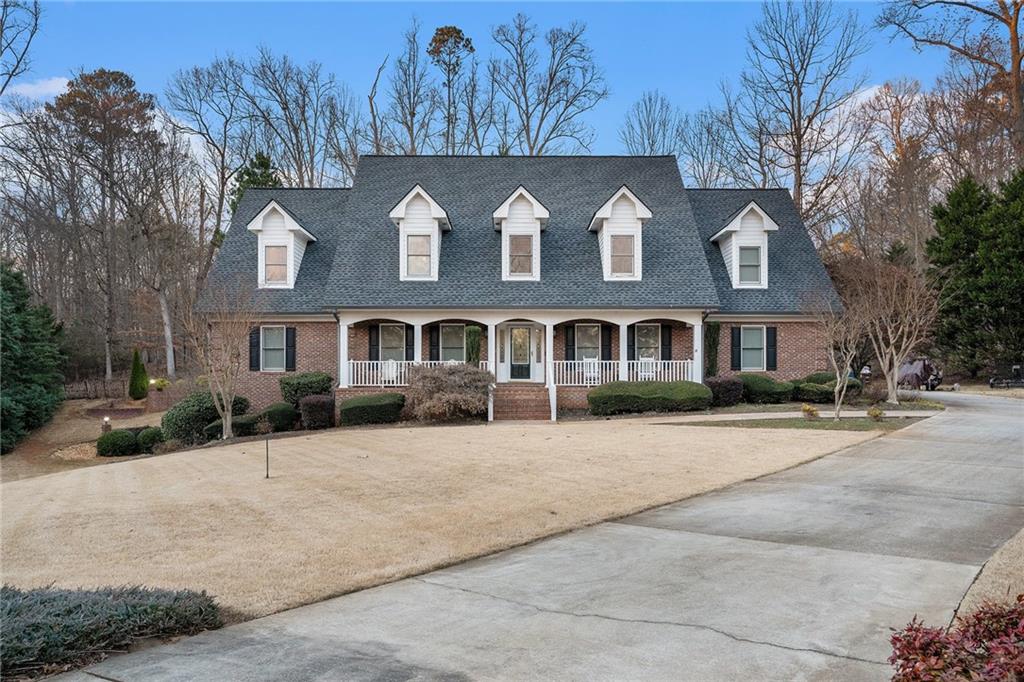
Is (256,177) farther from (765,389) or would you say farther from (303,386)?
(765,389)

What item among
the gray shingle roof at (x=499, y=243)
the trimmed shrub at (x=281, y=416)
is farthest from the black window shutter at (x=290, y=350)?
the trimmed shrub at (x=281, y=416)

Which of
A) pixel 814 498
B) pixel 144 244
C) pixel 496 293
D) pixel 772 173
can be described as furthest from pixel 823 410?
pixel 144 244

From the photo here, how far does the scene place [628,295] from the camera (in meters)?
22.9

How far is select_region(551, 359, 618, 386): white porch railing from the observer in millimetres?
22594

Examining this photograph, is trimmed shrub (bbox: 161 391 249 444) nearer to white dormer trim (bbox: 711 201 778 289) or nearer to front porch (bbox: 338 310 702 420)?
front porch (bbox: 338 310 702 420)

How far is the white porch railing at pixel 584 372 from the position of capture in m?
22.6

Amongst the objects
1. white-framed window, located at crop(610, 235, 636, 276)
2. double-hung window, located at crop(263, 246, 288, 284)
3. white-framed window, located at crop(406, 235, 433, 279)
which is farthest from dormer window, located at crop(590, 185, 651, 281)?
double-hung window, located at crop(263, 246, 288, 284)

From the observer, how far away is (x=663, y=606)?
17.7 feet

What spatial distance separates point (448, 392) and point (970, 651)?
1695 cm

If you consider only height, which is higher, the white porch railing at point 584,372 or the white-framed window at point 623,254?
the white-framed window at point 623,254

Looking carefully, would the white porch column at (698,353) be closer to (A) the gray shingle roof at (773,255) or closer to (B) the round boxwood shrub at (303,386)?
(A) the gray shingle roof at (773,255)

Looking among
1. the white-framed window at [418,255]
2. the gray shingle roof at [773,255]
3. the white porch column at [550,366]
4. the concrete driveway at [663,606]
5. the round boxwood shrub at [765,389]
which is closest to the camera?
the concrete driveway at [663,606]

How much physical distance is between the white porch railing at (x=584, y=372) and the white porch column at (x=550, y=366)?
0.31 m

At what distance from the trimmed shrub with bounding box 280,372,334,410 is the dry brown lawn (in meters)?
5.57
